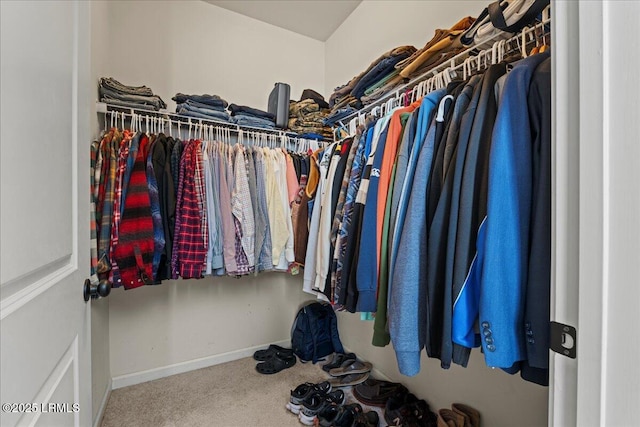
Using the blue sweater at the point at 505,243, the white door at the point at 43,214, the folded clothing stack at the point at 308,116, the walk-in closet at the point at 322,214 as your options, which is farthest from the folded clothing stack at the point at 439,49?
the white door at the point at 43,214

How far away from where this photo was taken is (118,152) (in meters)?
1.35

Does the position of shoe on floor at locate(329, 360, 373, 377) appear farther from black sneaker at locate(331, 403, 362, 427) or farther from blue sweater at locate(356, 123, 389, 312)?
blue sweater at locate(356, 123, 389, 312)

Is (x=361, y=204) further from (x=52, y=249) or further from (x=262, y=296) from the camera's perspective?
(x=262, y=296)

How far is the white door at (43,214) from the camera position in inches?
14.5

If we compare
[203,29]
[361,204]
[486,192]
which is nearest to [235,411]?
[361,204]

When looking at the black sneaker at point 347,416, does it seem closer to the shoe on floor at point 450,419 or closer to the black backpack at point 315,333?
the shoe on floor at point 450,419

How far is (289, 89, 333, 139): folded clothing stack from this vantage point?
2082 millimetres

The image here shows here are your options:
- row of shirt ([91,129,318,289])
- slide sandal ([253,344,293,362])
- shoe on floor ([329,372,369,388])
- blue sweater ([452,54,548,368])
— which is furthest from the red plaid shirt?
blue sweater ([452,54,548,368])

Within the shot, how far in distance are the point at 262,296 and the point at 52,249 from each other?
1.85m

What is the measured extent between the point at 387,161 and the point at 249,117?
1285mm

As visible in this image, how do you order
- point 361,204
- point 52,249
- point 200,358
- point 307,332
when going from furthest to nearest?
1. point 307,332
2. point 200,358
3. point 361,204
4. point 52,249

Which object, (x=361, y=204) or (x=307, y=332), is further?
(x=307, y=332)

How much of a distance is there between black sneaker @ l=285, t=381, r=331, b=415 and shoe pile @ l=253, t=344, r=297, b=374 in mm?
314

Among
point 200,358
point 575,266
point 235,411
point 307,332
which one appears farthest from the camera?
point 307,332
